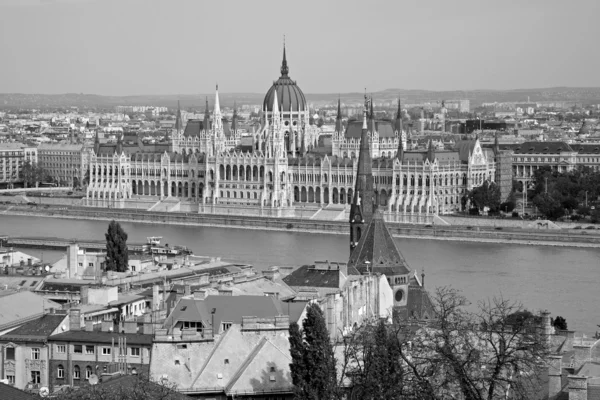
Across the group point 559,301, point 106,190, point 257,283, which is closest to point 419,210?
point 106,190

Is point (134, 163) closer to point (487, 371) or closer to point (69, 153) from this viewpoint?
point (69, 153)

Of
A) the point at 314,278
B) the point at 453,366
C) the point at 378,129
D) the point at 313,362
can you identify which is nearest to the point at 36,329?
the point at 314,278

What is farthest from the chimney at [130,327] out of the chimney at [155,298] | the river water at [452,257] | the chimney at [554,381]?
the river water at [452,257]

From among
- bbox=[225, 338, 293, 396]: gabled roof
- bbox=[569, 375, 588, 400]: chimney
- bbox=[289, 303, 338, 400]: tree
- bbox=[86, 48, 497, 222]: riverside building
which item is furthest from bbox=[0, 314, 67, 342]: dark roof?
bbox=[86, 48, 497, 222]: riverside building

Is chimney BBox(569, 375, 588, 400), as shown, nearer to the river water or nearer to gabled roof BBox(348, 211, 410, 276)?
gabled roof BBox(348, 211, 410, 276)

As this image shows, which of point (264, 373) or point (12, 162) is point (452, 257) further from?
point (12, 162)

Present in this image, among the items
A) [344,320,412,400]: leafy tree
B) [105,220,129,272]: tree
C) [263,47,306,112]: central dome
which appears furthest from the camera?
[263,47,306,112]: central dome

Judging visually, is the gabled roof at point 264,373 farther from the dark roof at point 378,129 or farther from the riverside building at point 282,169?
the dark roof at point 378,129
